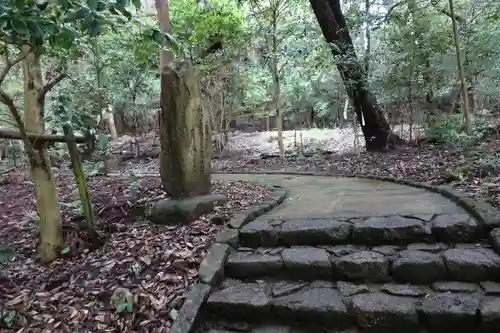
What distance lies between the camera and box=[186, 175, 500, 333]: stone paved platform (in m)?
2.24

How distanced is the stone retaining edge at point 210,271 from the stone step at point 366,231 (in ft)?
0.40

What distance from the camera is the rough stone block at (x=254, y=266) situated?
2.74 metres

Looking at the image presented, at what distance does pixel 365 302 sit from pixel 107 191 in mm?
3315

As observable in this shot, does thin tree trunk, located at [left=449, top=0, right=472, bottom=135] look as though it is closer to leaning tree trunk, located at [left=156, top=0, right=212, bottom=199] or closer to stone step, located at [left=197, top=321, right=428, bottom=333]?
leaning tree trunk, located at [left=156, top=0, right=212, bottom=199]

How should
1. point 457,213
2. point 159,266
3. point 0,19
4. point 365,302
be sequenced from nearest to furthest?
point 0,19 < point 365,302 < point 159,266 < point 457,213

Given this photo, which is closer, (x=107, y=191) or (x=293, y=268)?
(x=293, y=268)

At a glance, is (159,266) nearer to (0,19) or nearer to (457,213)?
(0,19)

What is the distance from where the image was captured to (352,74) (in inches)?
281

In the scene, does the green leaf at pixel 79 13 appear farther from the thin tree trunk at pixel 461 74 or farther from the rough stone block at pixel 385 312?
the thin tree trunk at pixel 461 74

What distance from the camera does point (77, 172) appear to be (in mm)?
3186

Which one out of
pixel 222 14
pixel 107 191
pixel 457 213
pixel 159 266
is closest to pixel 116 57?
pixel 222 14

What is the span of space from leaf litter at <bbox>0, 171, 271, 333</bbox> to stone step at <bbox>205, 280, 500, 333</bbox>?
37cm

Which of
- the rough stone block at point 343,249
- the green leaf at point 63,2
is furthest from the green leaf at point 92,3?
the rough stone block at point 343,249

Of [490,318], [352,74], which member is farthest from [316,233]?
[352,74]
